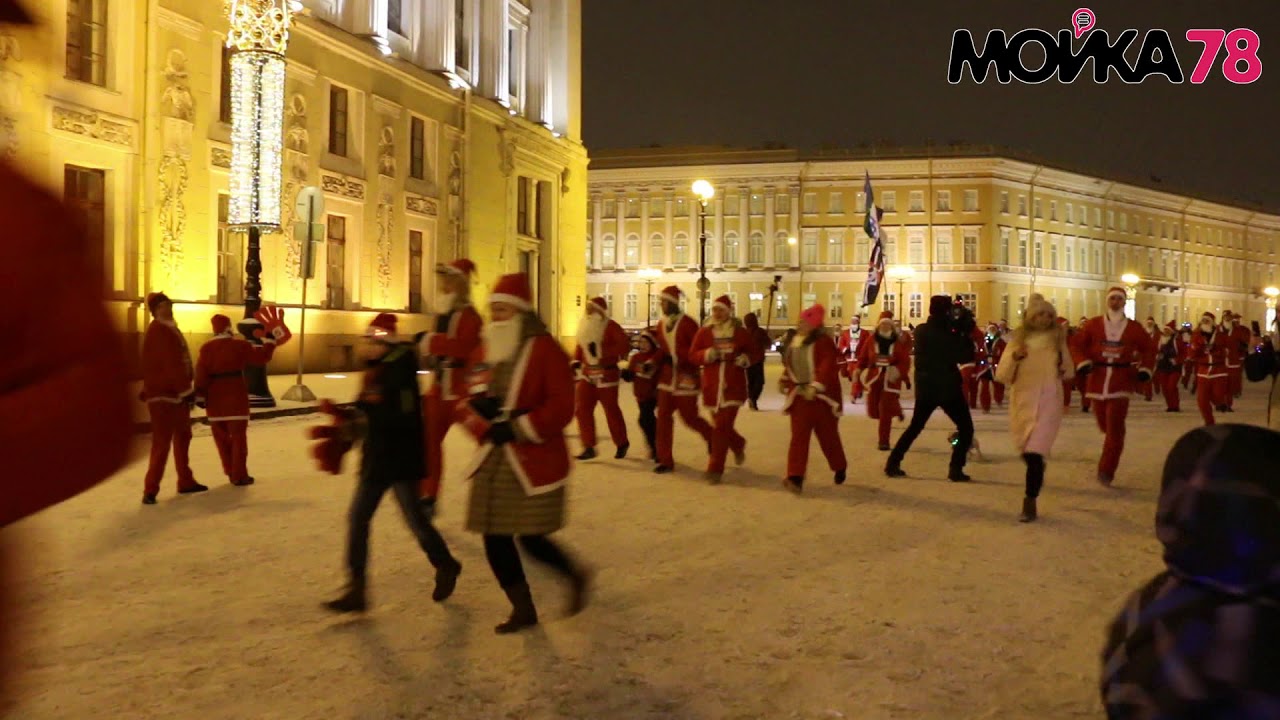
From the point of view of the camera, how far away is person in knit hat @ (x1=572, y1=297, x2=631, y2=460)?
13.8 metres

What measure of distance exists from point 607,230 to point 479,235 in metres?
52.5

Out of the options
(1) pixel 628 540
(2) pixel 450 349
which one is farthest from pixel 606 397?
(2) pixel 450 349

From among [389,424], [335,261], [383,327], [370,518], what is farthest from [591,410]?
[335,261]

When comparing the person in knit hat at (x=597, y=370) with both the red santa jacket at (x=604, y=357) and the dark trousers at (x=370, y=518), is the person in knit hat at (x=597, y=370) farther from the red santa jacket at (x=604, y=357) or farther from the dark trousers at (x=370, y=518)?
the dark trousers at (x=370, y=518)

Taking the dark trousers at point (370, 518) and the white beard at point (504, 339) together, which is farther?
the dark trousers at point (370, 518)

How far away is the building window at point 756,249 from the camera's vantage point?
91.0 metres

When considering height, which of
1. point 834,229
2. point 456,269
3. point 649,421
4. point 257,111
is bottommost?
point 649,421

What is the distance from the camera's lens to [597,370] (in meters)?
13.9

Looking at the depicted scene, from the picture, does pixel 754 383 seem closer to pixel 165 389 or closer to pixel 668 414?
pixel 668 414

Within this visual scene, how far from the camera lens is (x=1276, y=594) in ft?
6.36

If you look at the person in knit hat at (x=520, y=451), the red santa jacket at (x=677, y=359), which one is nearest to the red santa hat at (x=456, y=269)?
the person in knit hat at (x=520, y=451)

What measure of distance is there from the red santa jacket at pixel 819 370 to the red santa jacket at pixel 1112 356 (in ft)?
9.25

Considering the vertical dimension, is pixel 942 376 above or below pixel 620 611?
above

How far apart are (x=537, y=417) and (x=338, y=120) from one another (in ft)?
97.9
